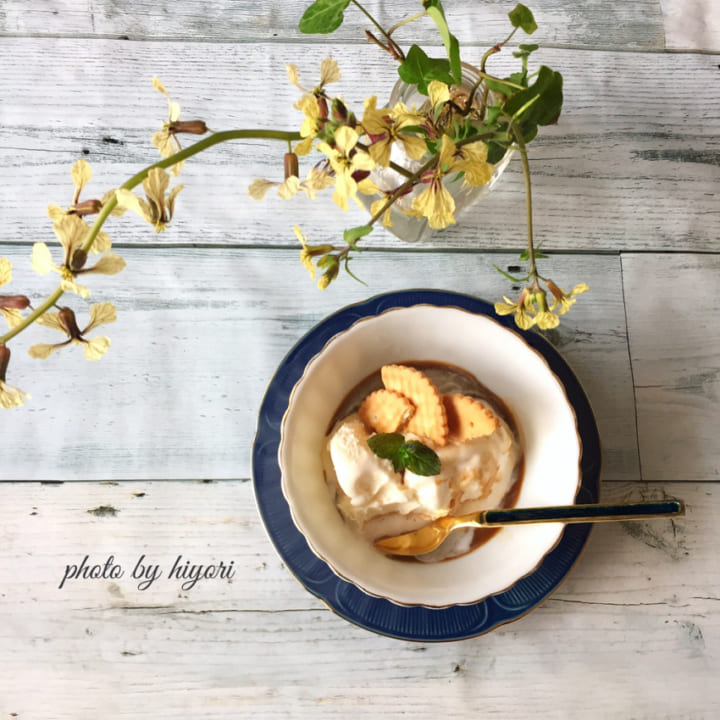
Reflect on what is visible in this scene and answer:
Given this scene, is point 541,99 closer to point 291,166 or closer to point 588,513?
point 291,166

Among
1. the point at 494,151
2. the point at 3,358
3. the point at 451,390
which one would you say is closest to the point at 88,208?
the point at 3,358

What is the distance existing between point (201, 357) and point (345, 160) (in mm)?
A: 425

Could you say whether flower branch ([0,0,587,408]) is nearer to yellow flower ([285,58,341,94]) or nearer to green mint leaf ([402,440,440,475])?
yellow flower ([285,58,341,94])

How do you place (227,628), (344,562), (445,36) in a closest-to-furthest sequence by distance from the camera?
(445,36) → (344,562) → (227,628)

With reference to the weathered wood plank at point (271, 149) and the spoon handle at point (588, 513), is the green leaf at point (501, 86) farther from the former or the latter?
the spoon handle at point (588, 513)

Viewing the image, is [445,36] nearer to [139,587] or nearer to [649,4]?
[649,4]

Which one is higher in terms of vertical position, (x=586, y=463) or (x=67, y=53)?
(x=67, y=53)

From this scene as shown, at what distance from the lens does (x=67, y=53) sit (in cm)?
85

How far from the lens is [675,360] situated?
32.9 inches

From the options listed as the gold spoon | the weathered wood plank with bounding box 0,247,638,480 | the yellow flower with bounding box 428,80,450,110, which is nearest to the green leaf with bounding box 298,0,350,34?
the yellow flower with bounding box 428,80,450,110

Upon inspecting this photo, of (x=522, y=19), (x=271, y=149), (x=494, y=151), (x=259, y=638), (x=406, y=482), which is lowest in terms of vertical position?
(x=259, y=638)

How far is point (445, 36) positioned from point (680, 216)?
502mm

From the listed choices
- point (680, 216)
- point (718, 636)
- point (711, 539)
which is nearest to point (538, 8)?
point (680, 216)

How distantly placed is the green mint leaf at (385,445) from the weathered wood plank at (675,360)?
34 centimetres
